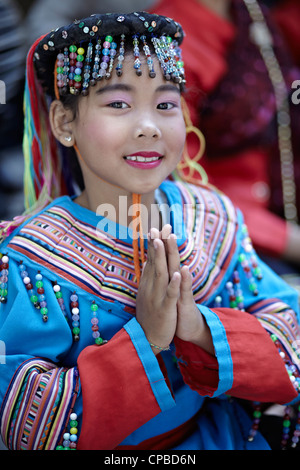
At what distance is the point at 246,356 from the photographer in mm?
971

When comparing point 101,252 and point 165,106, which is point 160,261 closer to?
point 101,252

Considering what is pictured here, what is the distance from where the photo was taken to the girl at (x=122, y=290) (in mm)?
909

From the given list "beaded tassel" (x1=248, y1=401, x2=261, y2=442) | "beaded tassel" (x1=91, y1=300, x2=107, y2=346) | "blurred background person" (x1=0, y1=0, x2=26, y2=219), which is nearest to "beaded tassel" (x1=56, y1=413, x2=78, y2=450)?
"beaded tassel" (x1=91, y1=300, x2=107, y2=346)

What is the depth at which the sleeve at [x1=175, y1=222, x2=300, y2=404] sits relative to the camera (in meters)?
0.96

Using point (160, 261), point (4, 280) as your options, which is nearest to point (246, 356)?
point (160, 261)

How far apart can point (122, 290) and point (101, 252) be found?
0.08 m

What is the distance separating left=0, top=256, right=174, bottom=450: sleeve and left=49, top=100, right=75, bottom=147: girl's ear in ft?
1.02

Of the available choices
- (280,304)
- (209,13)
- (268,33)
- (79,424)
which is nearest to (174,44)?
(280,304)

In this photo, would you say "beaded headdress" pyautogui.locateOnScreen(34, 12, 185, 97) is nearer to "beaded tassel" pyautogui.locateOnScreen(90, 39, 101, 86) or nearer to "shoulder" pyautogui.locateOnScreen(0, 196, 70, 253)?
"beaded tassel" pyautogui.locateOnScreen(90, 39, 101, 86)

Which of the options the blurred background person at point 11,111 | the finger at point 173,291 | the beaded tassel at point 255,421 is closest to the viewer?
the finger at point 173,291

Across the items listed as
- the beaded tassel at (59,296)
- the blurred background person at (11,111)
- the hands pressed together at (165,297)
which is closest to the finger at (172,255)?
the hands pressed together at (165,297)

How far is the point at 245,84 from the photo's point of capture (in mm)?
1767

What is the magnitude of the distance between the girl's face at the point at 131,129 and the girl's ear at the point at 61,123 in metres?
0.04

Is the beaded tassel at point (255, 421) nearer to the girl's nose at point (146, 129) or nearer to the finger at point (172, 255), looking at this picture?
the finger at point (172, 255)
